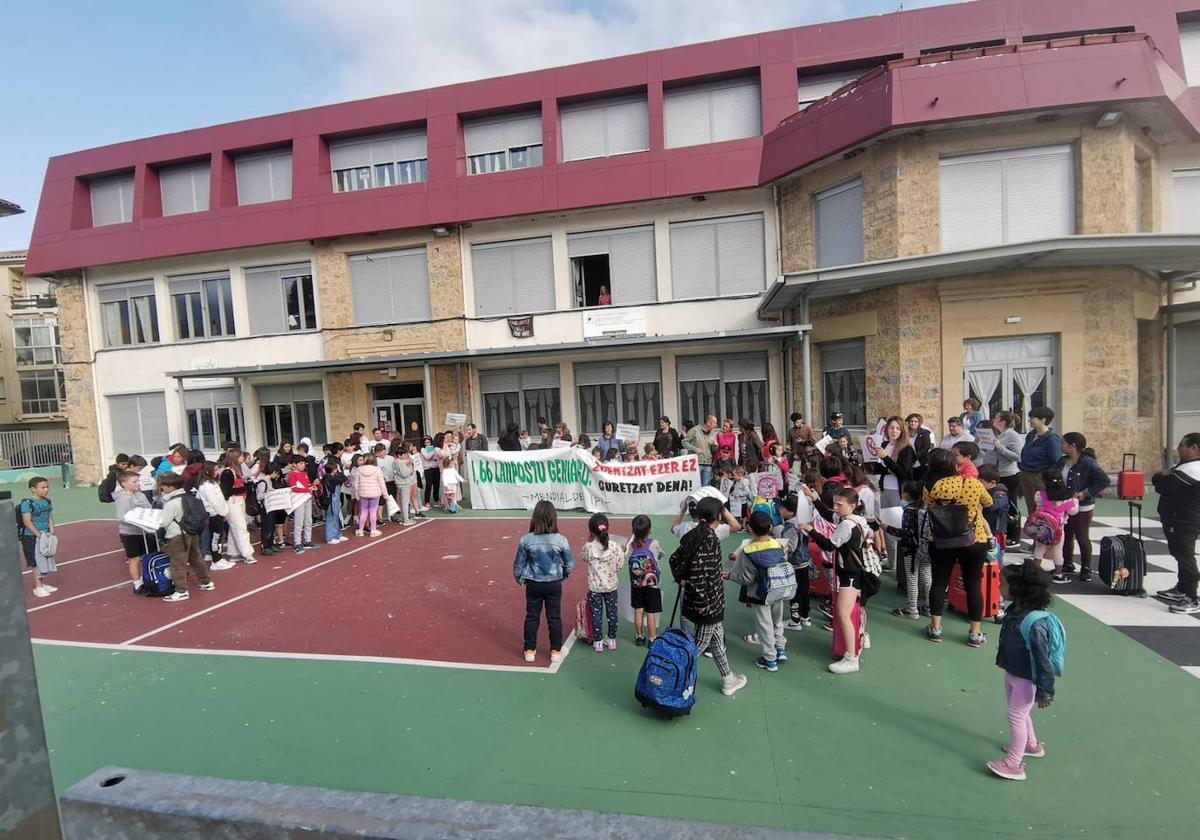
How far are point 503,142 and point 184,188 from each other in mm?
11500

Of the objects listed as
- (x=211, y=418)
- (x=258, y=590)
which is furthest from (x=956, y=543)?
(x=211, y=418)

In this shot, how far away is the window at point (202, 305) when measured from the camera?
66.3ft

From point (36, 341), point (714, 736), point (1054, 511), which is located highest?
point (36, 341)

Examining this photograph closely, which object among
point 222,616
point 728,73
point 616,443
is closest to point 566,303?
point 616,443

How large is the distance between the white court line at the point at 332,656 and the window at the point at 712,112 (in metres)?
15.4

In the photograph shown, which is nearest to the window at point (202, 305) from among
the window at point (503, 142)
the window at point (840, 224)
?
the window at point (503, 142)

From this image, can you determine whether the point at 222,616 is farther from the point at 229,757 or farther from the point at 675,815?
the point at 675,815

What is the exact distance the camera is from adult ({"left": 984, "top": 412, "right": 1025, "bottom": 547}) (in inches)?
316

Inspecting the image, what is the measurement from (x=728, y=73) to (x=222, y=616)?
17225 millimetres

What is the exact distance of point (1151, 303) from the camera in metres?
13.3

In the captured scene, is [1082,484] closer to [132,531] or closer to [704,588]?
[704,588]

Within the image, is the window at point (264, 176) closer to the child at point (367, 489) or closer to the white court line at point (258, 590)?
the child at point (367, 489)

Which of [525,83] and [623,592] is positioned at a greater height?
[525,83]

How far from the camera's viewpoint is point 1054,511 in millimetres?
7086
